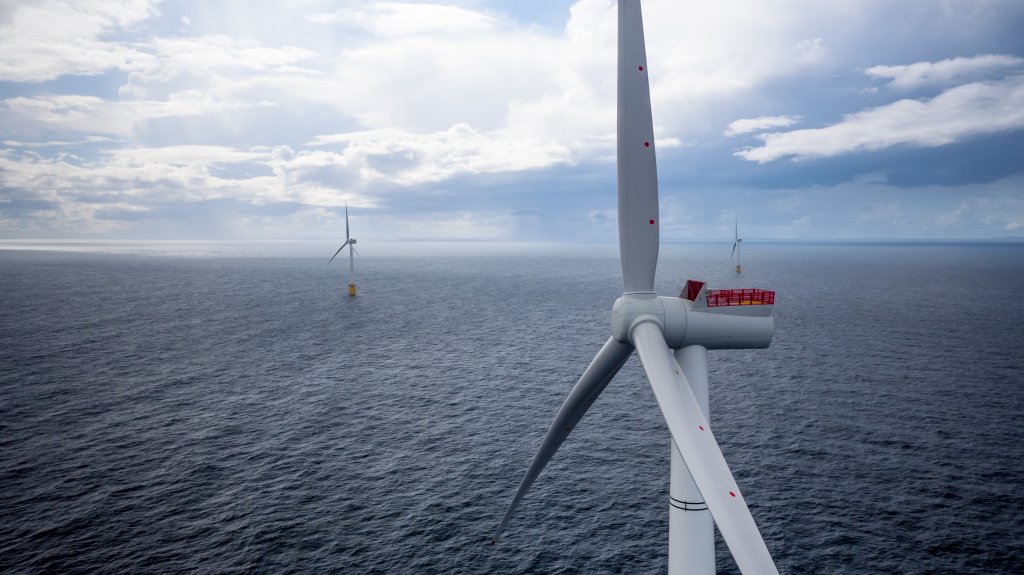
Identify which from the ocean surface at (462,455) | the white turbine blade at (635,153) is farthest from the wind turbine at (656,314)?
the ocean surface at (462,455)

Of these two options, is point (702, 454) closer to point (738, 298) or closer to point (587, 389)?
point (587, 389)

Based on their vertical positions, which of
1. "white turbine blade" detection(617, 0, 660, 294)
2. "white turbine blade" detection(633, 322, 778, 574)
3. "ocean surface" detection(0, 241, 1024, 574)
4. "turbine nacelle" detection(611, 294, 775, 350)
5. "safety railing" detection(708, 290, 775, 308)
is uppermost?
"white turbine blade" detection(617, 0, 660, 294)

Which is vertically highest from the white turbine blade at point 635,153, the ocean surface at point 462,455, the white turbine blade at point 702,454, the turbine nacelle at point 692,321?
the white turbine blade at point 635,153

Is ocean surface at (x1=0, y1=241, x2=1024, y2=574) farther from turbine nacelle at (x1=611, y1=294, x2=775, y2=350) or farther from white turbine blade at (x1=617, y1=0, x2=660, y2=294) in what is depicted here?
white turbine blade at (x1=617, y1=0, x2=660, y2=294)

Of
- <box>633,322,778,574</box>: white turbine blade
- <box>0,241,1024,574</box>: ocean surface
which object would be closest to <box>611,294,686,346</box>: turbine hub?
<box>633,322,778,574</box>: white turbine blade

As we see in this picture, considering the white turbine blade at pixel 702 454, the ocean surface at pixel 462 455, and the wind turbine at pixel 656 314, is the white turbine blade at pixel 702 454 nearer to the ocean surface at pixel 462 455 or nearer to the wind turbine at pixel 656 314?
the wind turbine at pixel 656 314

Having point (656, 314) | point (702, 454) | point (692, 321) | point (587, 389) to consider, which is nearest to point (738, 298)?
point (692, 321)

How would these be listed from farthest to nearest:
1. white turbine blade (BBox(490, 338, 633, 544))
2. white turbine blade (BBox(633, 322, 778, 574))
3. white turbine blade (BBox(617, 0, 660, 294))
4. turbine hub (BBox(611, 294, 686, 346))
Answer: white turbine blade (BBox(490, 338, 633, 544))
turbine hub (BBox(611, 294, 686, 346))
white turbine blade (BBox(617, 0, 660, 294))
white turbine blade (BBox(633, 322, 778, 574))
